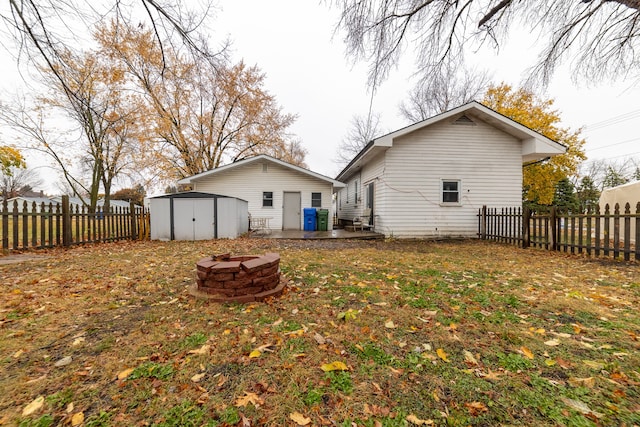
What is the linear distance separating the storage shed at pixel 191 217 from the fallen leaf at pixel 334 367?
9.55 metres

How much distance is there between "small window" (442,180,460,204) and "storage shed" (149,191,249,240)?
898 cm

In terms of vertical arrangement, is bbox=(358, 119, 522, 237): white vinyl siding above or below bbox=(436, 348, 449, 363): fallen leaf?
above

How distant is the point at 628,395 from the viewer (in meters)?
1.71

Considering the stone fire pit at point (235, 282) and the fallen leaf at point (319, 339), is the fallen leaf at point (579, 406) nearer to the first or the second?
the fallen leaf at point (319, 339)

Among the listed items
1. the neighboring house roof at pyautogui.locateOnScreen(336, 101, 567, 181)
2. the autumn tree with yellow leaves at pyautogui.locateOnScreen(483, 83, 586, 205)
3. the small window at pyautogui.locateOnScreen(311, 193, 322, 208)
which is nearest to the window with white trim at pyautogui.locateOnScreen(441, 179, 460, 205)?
the neighboring house roof at pyautogui.locateOnScreen(336, 101, 567, 181)

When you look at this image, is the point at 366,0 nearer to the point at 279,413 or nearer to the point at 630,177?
the point at 279,413

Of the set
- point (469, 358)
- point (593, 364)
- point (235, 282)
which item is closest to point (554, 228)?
point (593, 364)

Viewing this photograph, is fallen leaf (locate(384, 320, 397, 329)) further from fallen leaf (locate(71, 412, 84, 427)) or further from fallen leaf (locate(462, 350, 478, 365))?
fallen leaf (locate(71, 412, 84, 427))

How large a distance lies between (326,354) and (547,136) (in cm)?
2611

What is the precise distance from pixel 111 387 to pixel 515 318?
3838 millimetres

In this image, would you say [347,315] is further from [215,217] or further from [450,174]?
[450,174]

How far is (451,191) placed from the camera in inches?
419

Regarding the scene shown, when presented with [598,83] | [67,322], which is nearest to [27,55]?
[67,322]

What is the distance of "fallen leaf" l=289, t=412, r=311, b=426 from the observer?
59.1 inches
